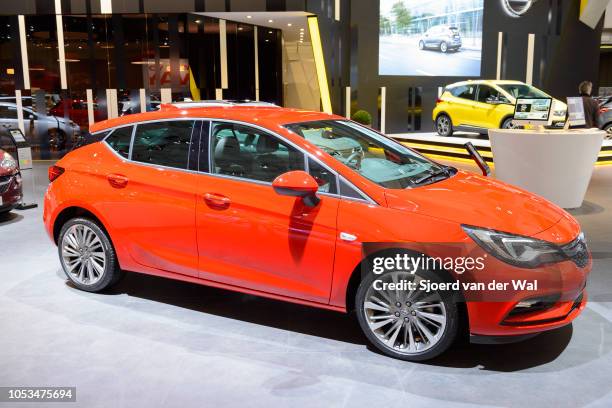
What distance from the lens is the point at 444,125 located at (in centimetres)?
1448

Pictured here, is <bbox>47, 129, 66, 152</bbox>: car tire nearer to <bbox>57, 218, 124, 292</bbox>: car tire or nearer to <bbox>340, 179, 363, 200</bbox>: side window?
<bbox>57, 218, 124, 292</bbox>: car tire

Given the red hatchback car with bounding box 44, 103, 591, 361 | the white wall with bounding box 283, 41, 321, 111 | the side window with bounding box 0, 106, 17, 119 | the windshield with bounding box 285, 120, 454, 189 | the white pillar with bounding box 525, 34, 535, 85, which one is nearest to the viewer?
the red hatchback car with bounding box 44, 103, 591, 361

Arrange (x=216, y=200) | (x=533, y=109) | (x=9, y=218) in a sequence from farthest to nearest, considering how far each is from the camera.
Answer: (x=533, y=109) → (x=9, y=218) → (x=216, y=200)

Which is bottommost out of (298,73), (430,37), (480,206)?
(480,206)

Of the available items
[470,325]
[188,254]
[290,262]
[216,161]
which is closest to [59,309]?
[188,254]

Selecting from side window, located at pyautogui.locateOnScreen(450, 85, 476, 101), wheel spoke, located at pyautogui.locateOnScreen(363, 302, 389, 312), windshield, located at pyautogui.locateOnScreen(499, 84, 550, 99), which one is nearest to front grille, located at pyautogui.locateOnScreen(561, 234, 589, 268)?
wheel spoke, located at pyautogui.locateOnScreen(363, 302, 389, 312)

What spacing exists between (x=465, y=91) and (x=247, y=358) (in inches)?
461

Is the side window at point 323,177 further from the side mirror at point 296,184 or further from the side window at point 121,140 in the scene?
the side window at point 121,140

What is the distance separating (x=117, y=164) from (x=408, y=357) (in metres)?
2.43

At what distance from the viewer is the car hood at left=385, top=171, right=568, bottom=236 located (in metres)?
3.18

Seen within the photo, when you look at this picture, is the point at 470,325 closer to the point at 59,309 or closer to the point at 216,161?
the point at 216,161

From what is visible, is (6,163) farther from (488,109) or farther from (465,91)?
(465,91)

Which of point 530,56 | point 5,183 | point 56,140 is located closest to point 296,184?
point 5,183

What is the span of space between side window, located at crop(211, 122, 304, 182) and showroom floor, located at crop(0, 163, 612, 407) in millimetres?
1029
